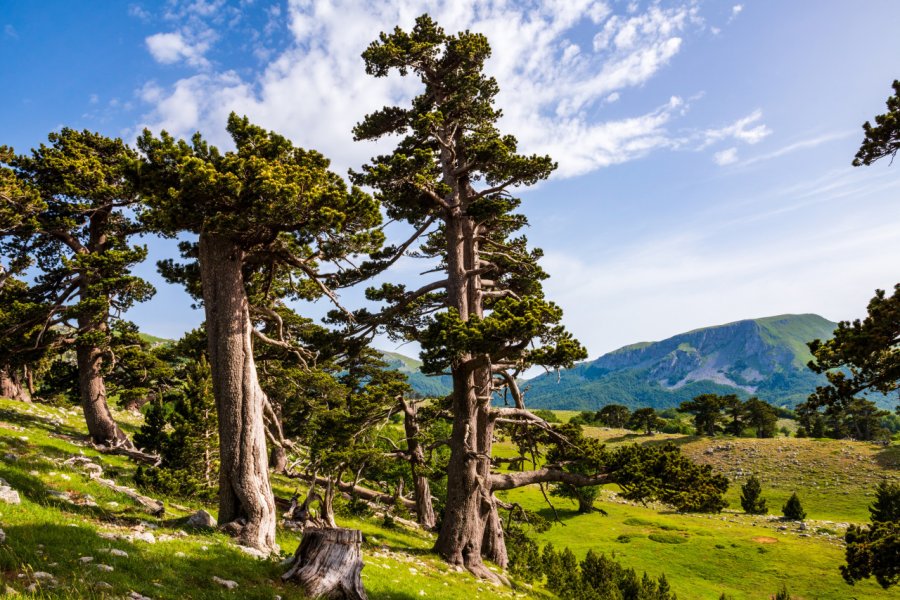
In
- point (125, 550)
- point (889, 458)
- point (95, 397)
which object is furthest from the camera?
point (889, 458)

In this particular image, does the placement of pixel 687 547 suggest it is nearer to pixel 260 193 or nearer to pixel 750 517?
pixel 750 517

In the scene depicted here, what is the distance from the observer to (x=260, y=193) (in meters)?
11.5

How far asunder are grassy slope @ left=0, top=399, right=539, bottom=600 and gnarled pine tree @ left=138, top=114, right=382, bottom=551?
1.53 meters

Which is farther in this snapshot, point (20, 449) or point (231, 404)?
point (20, 449)

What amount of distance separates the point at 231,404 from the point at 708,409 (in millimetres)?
118428

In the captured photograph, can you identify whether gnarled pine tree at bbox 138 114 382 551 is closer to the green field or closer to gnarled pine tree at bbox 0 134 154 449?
the green field

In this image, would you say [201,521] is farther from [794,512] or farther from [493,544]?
[794,512]

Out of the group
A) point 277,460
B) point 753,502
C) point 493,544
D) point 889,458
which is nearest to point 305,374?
point 493,544

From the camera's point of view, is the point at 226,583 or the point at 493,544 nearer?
the point at 226,583

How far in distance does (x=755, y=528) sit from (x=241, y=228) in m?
69.6

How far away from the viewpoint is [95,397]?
2230 centimetres

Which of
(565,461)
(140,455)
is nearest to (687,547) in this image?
(565,461)

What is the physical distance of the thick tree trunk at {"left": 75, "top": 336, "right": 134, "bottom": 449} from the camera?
72.3 ft

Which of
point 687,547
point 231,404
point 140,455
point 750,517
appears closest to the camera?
point 231,404
